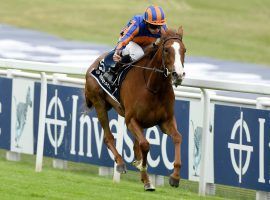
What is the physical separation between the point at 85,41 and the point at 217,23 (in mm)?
5521

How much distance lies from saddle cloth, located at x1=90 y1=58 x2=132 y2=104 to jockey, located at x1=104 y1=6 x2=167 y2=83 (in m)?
0.12

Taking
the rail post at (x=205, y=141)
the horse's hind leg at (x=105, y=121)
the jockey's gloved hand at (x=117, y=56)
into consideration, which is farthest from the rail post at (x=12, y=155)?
the rail post at (x=205, y=141)

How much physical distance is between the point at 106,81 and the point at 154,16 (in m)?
1.13

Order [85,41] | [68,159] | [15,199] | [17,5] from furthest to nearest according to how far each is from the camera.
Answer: [17,5] < [85,41] < [68,159] < [15,199]

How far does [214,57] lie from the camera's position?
28.1 meters

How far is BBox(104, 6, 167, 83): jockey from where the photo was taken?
Result: 391 inches

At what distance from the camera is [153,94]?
967cm

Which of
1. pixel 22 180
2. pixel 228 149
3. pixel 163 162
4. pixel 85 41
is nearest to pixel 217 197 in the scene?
pixel 228 149

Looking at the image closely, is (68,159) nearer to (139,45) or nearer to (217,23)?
(139,45)

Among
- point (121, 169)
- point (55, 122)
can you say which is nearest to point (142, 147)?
point (121, 169)

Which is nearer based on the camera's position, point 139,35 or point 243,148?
point 243,148

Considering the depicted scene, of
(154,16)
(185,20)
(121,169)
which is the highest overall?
(185,20)

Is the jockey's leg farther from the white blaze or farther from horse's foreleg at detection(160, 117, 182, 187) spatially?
the white blaze

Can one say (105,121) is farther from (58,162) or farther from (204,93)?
(58,162)
